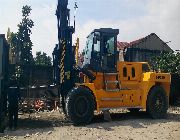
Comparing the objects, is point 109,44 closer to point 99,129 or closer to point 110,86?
point 110,86

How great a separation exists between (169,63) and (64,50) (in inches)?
453

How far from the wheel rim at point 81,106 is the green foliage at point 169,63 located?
10566 mm

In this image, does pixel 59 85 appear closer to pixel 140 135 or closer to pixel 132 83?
pixel 132 83

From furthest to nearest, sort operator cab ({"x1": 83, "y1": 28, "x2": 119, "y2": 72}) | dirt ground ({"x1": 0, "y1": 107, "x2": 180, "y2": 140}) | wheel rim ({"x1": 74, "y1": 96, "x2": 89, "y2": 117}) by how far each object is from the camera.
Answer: operator cab ({"x1": 83, "y1": 28, "x2": 119, "y2": 72}) → wheel rim ({"x1": 74, "y1": 96, "x2": 89, "y2": 117}) → dirt ground ({"x1": 0, "y1": 107, "x2": 180, "y2": 140})

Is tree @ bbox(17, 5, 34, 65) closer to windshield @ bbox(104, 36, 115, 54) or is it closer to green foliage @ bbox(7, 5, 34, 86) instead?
Result: green foliage @ bbox(7, 5, 34, 86)

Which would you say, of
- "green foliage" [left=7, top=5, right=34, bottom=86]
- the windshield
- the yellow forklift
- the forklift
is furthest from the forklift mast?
"green foliage" [left=7, top=5, right=34, bottom=86]

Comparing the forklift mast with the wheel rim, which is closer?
the wheel rim

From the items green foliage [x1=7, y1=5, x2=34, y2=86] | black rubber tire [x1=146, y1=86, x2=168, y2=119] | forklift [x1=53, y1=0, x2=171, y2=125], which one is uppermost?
green foliage [x1=7, y1=5, x2=34, y2=86]

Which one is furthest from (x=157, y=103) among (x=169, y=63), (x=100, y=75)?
(x=169, y=63)

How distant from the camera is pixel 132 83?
541 inches

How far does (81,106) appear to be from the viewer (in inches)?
489

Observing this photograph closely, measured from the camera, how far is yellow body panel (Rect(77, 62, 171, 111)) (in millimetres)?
12906

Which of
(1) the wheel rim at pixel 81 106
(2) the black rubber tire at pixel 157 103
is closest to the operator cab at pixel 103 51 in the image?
(1) the wheel rim at pixel 81 106

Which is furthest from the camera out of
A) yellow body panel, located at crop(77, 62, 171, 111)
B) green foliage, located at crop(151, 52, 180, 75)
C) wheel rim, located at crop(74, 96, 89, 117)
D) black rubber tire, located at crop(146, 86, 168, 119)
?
green foliage, located at crop(151, 52, 180, 75)
